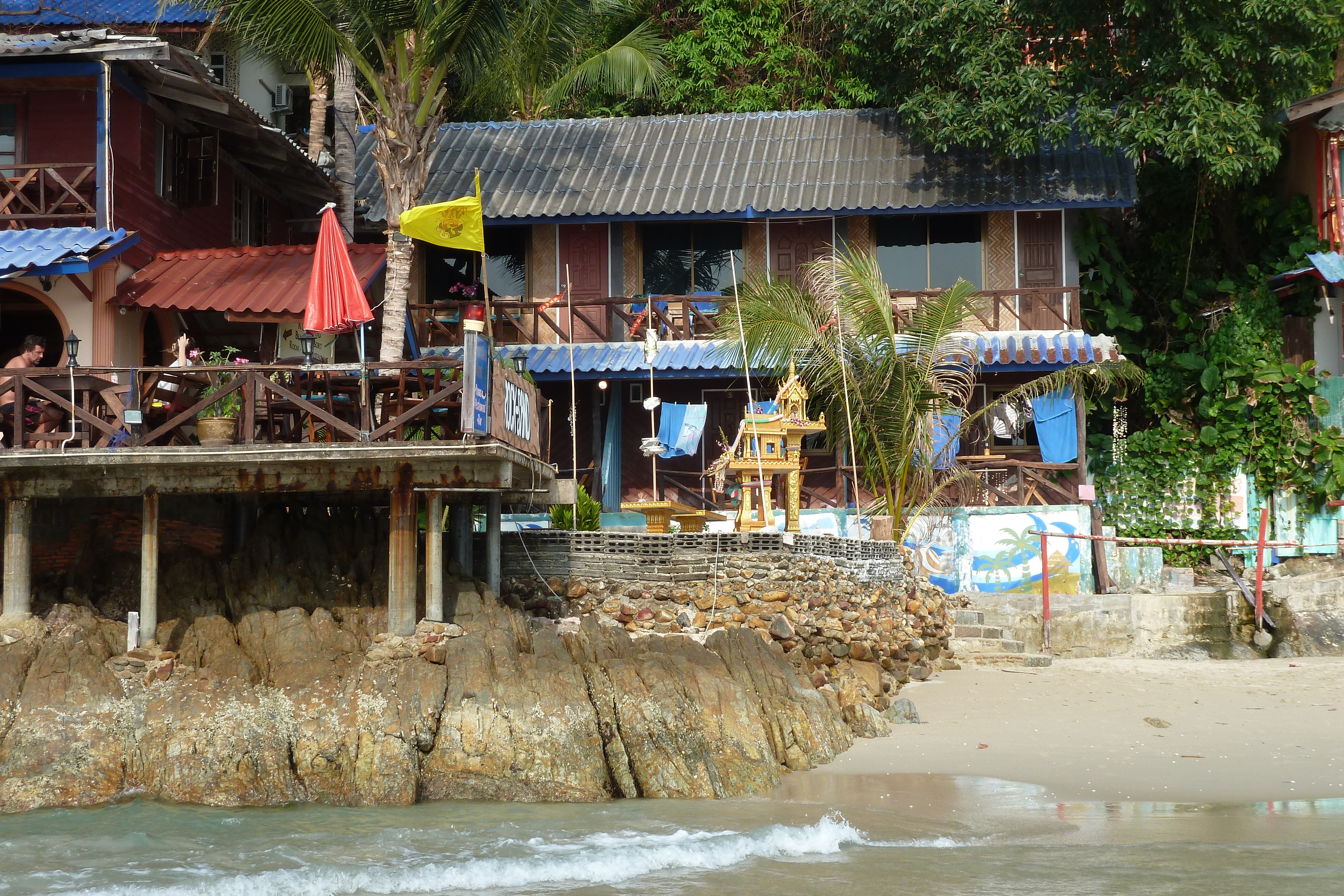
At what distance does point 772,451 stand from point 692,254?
264 inches

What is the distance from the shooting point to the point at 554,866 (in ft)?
36.1

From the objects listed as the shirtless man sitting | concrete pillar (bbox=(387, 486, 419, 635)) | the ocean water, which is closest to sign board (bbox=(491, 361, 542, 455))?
concrete pillar (bbox=(387, 486, 419, 635))

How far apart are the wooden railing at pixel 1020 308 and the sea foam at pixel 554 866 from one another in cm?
1130

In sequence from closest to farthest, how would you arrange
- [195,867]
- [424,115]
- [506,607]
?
[195,867] → [506,607] → [424,115]

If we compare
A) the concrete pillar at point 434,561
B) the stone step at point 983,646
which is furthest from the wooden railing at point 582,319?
the concrete pillar at point 434,561

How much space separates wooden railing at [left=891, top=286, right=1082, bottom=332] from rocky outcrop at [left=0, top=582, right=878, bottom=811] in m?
8.94

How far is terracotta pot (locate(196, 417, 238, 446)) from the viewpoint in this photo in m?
13.7

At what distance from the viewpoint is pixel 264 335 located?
19406 millimetres

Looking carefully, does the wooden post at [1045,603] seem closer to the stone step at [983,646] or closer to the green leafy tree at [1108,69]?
the stone step at [983,646]

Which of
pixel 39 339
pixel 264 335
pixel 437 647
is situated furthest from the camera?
pixel 264 335

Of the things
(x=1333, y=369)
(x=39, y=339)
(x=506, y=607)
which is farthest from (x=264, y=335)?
(x=1333, y=369)

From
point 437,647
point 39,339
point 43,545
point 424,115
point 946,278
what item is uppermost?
point 424,115

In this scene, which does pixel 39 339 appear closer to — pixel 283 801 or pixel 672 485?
pixel 283 801

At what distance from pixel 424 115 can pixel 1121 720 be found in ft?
37.7
